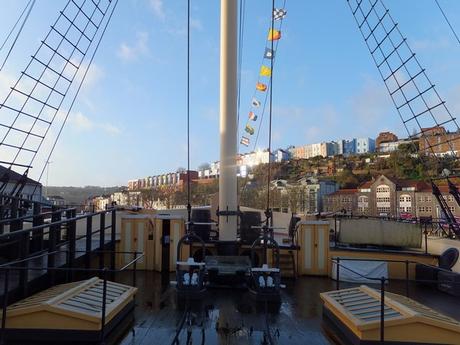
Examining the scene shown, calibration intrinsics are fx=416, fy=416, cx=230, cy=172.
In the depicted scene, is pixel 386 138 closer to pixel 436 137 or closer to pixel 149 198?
pixel 149 198

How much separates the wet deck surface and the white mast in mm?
1438

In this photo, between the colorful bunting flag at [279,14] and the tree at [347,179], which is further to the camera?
the tree at [347,179]

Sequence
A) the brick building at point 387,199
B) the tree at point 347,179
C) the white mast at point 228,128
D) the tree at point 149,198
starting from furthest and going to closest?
the tree at point 347,179, the tree at point 149,198, the brick building at point 387,199, the white mast at point 228,128

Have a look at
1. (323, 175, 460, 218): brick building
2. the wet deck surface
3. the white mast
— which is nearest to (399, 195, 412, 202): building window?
(323, 175, 460, 218): brick building

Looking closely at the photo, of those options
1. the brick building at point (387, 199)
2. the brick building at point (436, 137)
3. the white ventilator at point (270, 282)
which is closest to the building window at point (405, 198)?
the brick building at point (387, 199)

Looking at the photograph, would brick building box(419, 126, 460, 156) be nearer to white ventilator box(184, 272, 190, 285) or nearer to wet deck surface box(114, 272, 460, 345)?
wet deck surface box(114, 272, 460, 345)

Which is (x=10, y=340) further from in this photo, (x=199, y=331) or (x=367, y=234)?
(x=367, y=234)

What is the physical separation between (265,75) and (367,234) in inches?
219

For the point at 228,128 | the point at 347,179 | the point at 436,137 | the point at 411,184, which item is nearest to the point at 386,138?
the point at 347,179

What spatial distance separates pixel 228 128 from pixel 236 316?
3695mm

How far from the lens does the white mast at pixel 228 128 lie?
8039mm

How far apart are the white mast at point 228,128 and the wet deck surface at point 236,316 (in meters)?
1.44

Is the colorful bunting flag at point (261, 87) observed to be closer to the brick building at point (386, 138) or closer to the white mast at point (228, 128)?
the white mast at point (228, 128)

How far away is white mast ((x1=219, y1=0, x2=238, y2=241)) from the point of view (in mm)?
8039
